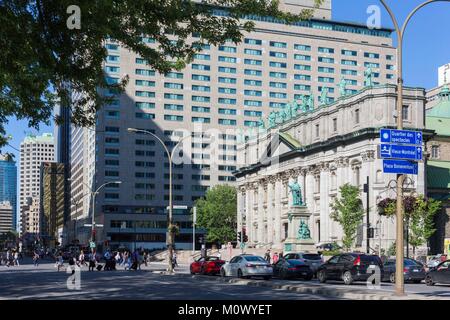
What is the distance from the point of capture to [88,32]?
1527 centimetres

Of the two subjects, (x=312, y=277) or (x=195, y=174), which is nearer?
(x=312, y=277)

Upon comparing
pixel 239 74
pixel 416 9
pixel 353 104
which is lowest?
pixel 416 9

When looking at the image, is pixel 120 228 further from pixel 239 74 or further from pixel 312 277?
pixel 312 277

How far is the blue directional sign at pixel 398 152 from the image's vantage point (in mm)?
Answer: 22234

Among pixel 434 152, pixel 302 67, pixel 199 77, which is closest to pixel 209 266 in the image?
pixel 434 152

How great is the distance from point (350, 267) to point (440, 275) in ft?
16.4

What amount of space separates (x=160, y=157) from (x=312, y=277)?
107074 millimetres

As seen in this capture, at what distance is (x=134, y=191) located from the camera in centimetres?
14338

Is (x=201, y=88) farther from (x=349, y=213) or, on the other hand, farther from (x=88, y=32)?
(x=88, y=32)

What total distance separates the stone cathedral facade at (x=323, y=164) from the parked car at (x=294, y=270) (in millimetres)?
28895

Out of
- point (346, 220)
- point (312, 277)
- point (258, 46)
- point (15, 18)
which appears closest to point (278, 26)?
point (258, 46)

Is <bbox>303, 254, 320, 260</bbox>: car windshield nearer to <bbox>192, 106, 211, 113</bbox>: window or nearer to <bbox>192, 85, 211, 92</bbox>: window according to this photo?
<bbox>192, 106, 211, 113</bbox>: window

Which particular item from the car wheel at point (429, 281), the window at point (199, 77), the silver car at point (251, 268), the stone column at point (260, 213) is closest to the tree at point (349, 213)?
the stone column at point (260, 213)
